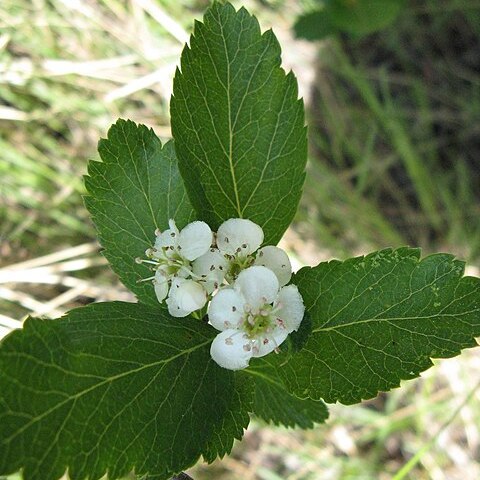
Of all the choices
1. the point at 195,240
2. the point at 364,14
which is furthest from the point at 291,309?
the point at 364,14

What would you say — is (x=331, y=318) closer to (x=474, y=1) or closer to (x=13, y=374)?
(x=13, y=374)

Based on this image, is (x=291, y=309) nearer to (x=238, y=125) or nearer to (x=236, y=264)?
(x=236, y=264)

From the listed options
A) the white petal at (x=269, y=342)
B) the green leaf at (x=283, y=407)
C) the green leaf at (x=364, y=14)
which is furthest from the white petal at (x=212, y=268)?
the green leaf at (x=364, y=14)

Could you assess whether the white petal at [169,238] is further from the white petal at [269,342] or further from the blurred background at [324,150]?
the blurred background at [324,150]

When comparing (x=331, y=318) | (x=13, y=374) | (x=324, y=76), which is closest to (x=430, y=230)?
(x=324, y=76)

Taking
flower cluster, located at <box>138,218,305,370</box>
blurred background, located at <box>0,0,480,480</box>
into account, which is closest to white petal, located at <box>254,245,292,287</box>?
flower cluster, located at <box>138,218,305,370</box>
